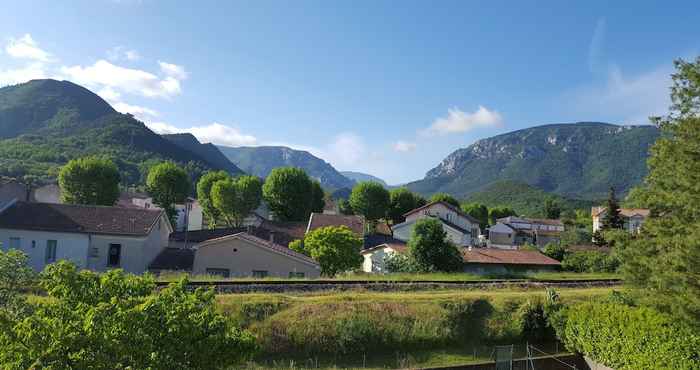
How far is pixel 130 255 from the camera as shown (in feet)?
98.2

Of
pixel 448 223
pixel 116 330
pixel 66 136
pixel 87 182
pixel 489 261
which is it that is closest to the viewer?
pixel 116 330

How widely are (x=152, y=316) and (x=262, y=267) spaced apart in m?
23.3

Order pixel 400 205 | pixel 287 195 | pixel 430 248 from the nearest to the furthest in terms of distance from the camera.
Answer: pixel 430 248, pixel 287 195, pixel 400 205

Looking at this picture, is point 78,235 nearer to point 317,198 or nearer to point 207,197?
point 207,197

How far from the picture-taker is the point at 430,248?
35.1 m

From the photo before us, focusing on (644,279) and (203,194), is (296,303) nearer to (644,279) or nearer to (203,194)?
(644,279)

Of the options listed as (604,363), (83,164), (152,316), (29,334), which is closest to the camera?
(29,334)

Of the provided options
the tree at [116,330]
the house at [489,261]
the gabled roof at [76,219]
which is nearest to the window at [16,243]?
the gabled roof at [76,219]

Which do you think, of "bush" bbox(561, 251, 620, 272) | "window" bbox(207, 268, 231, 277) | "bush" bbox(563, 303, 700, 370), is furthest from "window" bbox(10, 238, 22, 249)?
"bush" bbox(561, 251, 620, 272)

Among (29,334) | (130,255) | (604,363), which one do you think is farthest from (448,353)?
(130,255)

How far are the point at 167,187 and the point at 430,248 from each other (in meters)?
44.2

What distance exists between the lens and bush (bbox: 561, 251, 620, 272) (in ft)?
144

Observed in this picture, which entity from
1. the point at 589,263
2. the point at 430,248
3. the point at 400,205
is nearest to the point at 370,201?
the point at 400,205

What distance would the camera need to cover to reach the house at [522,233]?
257 feet
